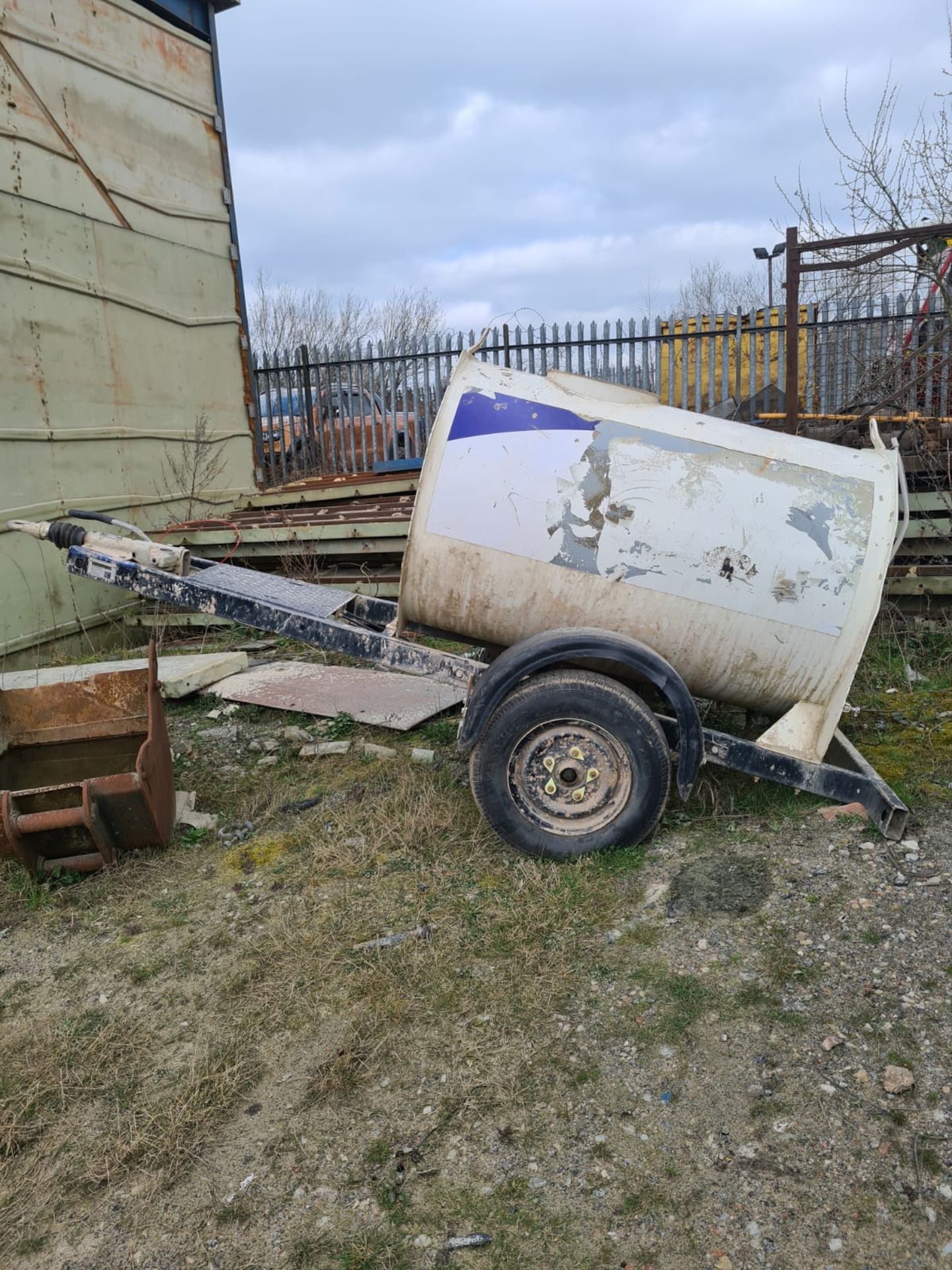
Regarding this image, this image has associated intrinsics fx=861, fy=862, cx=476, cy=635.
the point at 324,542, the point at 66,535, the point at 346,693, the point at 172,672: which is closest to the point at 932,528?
the point at 346,693

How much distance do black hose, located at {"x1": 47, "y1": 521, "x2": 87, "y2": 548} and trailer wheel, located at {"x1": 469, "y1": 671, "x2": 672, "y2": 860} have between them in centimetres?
197

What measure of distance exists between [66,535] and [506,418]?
1973mm

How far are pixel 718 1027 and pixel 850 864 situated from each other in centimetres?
111

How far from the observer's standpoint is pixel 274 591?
4270mm

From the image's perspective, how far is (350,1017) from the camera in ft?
8.95

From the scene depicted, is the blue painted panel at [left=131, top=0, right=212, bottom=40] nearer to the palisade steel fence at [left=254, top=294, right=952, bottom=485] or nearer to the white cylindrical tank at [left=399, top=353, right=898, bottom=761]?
the palisade steel fence at [left=254, top=294, right=952, bottom=485]

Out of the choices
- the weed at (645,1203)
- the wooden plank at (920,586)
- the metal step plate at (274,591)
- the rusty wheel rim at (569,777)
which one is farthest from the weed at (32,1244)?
the wooden plank at (920,586)

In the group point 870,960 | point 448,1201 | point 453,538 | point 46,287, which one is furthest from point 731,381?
point 448,1201

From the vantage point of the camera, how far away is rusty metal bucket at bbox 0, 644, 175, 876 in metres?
3.47

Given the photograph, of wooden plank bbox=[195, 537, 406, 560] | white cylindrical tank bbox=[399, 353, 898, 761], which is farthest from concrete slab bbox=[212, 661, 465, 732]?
white cylindrical tank bbox=[399, 353, 898, 761]

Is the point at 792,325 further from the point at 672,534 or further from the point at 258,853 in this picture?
the point at 258,853

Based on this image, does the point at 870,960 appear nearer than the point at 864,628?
Yes

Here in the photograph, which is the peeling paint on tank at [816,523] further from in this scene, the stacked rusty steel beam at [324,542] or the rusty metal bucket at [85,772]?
the stacked rusty steel beam at [324,542]

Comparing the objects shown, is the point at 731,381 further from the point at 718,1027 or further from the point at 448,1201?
the point at 448,1201
